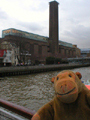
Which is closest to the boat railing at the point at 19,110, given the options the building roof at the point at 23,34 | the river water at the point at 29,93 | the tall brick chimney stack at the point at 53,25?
the river water at the point at 29,93

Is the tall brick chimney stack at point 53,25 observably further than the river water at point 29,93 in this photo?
Yes

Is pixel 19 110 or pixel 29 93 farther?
pixel 29 93

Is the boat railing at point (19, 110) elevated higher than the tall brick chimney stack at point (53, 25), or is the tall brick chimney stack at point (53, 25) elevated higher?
the tall brick chimney stack at point (53, 25)

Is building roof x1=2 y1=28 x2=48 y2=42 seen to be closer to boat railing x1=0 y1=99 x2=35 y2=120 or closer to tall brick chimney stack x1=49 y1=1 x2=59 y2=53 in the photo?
tall brick chimney stack x1=49 y1=1 x2=59 y2=53

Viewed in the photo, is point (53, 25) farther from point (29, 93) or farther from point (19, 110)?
point (19, 110)

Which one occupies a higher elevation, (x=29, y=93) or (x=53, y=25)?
(x=53, y=25)

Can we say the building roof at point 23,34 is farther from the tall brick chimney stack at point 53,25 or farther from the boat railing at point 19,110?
the boat railing at point 19,110

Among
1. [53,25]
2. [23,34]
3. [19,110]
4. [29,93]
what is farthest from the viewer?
[53,25]

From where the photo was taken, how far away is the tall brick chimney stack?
243 feet

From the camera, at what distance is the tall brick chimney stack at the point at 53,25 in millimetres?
74125

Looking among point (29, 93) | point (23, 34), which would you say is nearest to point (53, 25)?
point (23, 34)

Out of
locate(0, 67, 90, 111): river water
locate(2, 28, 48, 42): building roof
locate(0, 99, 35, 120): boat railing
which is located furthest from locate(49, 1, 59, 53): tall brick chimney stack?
locate(0, 99, 35, 120): boat railing

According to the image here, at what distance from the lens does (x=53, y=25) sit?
73.9 metres

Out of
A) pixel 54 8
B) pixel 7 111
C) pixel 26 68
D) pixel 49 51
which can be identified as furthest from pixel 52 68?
pixel 54 8
